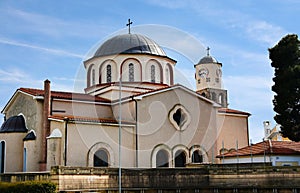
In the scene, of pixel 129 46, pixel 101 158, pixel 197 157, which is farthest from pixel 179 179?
pixel 129 46

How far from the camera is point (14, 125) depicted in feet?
101

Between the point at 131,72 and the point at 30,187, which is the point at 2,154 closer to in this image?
the point at 30,187

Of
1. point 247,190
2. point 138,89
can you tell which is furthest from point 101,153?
point 247,190

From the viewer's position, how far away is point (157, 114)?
32.3 meters

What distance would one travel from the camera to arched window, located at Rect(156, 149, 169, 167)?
32.1 metres

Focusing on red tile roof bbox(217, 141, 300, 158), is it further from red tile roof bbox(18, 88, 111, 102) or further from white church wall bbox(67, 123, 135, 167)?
red tile roof bbox(18, 88, 111, 102)

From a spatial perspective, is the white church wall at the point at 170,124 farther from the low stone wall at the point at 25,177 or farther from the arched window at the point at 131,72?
the low stone wall at the point at 25,177

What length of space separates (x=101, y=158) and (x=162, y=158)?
520cm

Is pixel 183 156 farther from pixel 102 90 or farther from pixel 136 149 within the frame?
pixel 102 90

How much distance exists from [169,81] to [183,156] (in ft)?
25.6

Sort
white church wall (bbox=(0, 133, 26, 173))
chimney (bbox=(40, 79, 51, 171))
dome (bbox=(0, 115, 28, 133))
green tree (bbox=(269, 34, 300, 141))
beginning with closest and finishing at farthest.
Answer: chimney (bbox=(40, 79, 51, 171)) < green tree (bbox=(269, 34, 300, 141)) < white church wall (bbox=(0, 133, 26, 173)) < dome (bbox=(0, 115, 28, 133))

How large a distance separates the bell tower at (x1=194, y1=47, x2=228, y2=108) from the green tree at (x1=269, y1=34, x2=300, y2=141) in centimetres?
1515

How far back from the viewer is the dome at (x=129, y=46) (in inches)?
1454

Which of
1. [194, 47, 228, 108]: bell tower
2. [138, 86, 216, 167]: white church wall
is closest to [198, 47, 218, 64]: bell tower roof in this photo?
[194, 47, 228, 108]: bell tower
